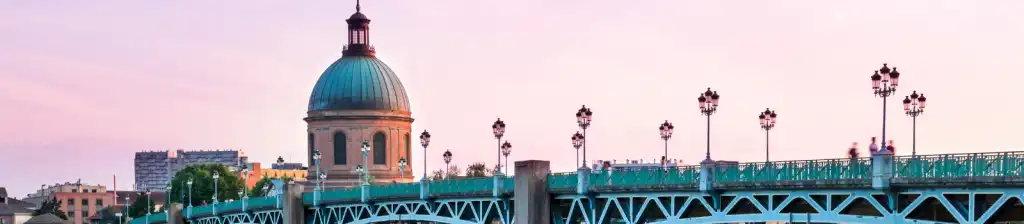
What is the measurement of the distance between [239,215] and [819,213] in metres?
63.4

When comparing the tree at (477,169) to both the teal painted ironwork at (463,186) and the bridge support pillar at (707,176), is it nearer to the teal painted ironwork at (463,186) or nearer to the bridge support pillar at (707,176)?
the teal painted ironwork at (463,186)

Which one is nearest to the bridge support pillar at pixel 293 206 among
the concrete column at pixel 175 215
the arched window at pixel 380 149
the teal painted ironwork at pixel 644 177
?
the teal painted ironwork at pixel 644 177

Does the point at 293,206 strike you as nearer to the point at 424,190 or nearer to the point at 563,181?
the point at 424,190

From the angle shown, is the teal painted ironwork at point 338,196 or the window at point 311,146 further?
the window at point 311,146

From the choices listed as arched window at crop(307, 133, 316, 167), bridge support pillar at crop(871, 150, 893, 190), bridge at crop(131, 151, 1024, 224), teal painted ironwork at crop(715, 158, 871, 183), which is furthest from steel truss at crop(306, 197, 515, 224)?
arched window at crop(307, 133, 316, 167)

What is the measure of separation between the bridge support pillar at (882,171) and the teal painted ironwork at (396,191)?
3290 centimetres

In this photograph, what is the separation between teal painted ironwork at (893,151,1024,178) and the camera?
144 feet

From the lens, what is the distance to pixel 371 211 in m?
84.7

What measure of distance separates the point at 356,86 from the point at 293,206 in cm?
4133

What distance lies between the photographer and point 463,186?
7375 centimetres

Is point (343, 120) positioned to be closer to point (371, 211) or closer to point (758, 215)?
point (371, 211)

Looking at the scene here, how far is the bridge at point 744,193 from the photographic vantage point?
45406 millimetres

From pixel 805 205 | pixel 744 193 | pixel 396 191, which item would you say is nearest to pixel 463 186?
pixel 396 191

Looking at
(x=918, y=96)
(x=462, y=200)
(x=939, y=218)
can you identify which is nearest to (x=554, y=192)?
(x=462, y=200)
